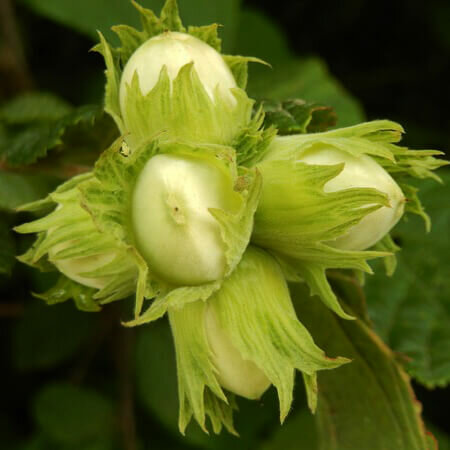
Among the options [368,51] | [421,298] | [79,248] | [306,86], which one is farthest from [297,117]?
[368,51]

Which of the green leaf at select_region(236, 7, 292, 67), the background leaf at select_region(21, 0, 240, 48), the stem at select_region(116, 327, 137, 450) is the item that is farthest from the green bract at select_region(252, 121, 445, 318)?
the green leaf at select_region(236, 7, 292, 67)

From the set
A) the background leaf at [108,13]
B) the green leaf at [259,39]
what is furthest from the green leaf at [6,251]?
the green leaf at [259,39]

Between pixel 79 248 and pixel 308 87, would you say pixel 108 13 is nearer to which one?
pixel 308 87

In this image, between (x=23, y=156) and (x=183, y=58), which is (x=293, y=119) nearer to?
(x=183, y=58)

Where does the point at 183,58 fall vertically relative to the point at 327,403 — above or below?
above

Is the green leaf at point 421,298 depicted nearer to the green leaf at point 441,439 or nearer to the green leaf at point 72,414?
the green leaf at point 441,439

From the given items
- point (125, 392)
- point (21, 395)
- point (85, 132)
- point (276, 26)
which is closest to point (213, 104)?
point (85, 132)
